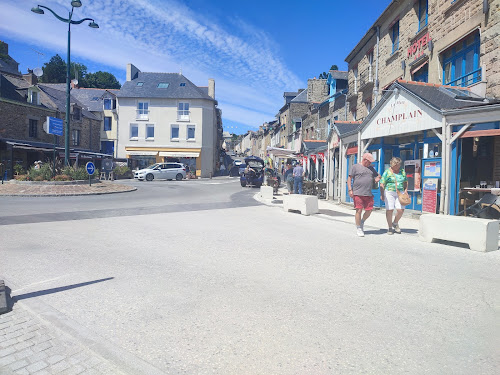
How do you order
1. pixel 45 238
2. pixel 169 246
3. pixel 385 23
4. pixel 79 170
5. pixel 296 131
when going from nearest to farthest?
pixel 169 246
pixel 45 238
pixel 385 23
pixel 79 170
pixel 296 131

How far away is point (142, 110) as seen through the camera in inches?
1719

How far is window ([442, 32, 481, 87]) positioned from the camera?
1102cm

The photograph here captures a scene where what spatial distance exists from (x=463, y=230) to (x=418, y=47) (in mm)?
9837

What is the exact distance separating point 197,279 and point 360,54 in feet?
61.5

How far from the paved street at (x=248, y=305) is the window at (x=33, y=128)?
29.6 metres

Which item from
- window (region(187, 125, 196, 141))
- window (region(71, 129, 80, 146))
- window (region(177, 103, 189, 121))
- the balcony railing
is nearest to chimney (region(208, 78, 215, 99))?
window (region(177, 103, 189, 121))

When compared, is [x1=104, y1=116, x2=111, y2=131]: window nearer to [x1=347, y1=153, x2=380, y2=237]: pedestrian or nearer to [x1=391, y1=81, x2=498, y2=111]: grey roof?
[x1=391, y1=81, x2=498, y2=111]: grey roof

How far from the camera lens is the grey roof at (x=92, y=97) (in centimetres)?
4438

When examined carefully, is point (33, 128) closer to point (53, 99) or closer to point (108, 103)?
point (53, 99)

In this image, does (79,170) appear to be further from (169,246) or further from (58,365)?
(58,365)

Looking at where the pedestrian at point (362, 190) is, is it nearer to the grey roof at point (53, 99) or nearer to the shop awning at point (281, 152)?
the shop awning at point (281, 152)

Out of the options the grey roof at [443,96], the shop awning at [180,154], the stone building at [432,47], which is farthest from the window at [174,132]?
the grey roof at [443,96]

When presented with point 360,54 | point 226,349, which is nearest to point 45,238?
point 226,349

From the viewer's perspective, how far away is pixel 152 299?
3.92 metres
